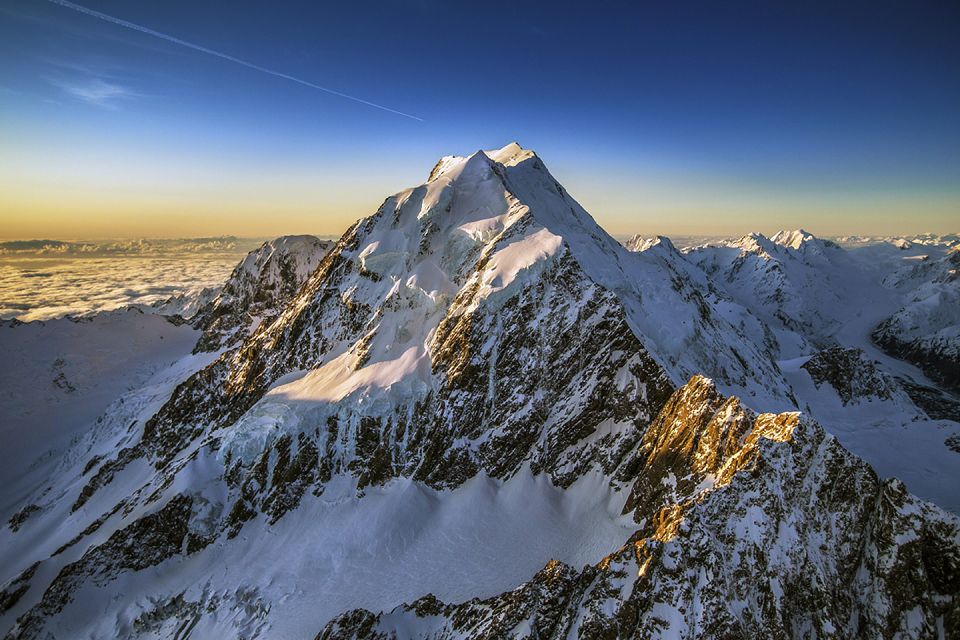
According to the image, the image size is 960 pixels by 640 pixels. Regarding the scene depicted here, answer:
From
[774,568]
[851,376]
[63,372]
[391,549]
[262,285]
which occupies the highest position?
[262,285]

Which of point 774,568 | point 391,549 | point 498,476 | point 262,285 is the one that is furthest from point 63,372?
point 774,568

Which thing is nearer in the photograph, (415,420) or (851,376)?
(415,420)

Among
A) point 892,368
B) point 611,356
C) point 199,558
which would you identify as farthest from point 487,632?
point 892,368

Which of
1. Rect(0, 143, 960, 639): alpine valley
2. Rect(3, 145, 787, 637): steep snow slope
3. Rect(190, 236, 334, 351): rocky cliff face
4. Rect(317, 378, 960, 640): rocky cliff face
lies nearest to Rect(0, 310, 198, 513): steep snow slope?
Rect(0, 143, 960, 639): alpine valley

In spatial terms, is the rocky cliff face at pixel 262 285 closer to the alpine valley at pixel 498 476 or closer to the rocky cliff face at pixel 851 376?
the alpine valley at pixel 498 476

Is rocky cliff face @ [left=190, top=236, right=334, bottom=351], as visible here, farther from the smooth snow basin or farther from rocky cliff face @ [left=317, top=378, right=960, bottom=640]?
rocky cliff face @ [left=317, top=378, right=960, bottom=640]

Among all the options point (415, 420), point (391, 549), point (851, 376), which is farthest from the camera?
point (851, 376)

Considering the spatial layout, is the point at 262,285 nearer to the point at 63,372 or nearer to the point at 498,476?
the point at 63,372
